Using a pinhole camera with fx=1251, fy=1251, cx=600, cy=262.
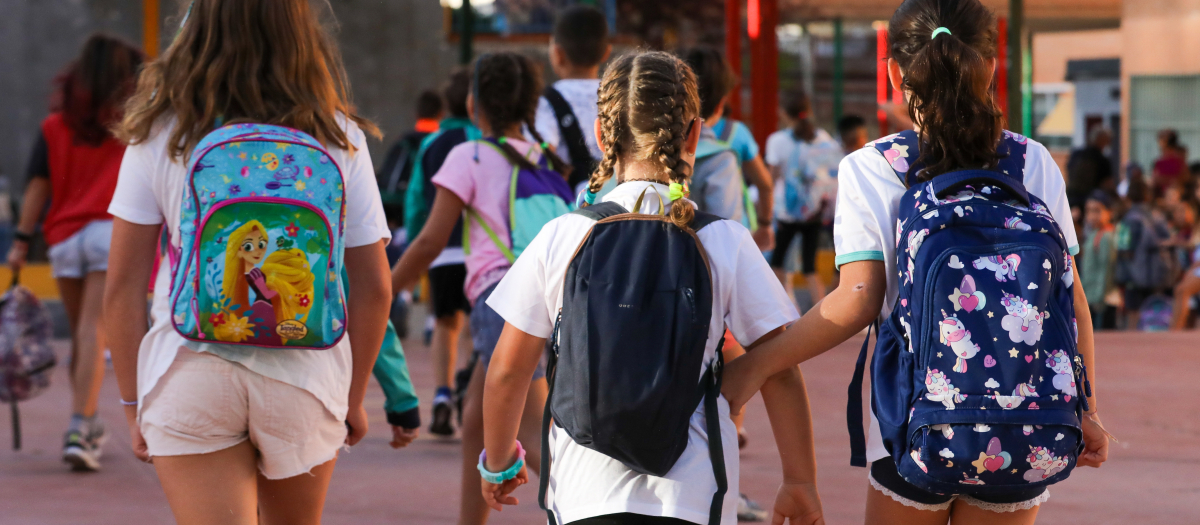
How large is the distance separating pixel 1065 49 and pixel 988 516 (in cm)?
1955

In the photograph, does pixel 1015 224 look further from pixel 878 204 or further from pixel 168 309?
pixel 168 309

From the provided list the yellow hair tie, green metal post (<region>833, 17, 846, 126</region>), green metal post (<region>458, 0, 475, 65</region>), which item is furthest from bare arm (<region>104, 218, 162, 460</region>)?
green metal post (<region>833, 17, 846, 126</region>)

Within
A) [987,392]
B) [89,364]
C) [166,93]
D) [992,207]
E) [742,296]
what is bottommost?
[89,364]

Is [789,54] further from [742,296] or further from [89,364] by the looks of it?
[742,296]

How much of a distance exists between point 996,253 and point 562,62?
10.2ft

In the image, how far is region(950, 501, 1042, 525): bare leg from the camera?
250cm

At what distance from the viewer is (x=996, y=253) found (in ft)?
7.49

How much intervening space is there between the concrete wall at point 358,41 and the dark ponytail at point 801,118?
19.6 feet

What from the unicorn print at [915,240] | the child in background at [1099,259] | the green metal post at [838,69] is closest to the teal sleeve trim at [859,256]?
the unicorn print at [915,240]

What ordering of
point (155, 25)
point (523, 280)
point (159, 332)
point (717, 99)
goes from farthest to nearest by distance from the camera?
point (155, 25)
point (717, 99)
point (159, 332)
point (523, 280)

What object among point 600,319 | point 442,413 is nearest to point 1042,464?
point 600,319

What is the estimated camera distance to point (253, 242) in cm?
249

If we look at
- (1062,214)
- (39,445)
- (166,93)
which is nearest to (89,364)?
(39,445)

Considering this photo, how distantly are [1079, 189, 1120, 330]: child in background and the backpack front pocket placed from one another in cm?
1037
